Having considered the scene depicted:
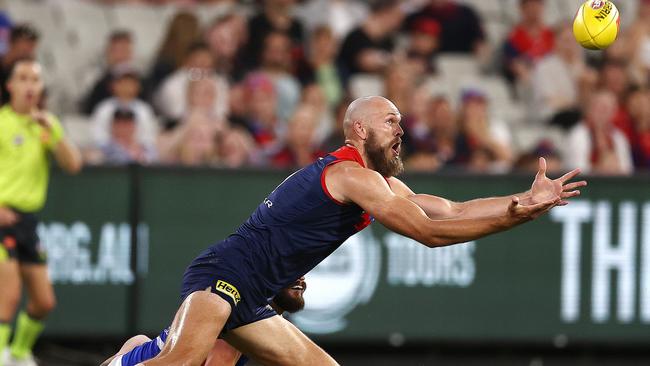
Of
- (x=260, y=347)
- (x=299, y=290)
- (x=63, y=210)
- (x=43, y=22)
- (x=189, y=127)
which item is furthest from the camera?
(x=43, y=22)

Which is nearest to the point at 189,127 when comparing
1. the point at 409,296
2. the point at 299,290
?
the point at 409,296

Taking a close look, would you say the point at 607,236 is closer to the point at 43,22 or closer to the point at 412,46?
the point at 412,46

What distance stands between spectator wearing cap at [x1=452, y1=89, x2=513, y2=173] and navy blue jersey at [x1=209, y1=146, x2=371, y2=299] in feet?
19.7

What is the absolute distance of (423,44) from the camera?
51.0 feet

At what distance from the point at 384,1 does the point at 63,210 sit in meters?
5.46

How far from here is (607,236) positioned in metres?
12.5

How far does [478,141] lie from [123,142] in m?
3.84

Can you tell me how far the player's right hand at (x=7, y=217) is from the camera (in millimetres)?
10969

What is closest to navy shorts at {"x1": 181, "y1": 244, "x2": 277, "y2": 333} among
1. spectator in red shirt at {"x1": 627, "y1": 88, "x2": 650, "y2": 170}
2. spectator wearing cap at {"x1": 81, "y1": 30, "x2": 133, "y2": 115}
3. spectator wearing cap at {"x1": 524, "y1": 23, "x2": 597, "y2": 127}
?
spectator wearing cap at {"x1": 81, "y1": 30, "x2": 133, "y2": 115}

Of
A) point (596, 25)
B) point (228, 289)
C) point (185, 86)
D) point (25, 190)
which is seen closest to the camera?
point (228, 289)

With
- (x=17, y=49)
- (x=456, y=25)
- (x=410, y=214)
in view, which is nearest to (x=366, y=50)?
(x=456, y=25)

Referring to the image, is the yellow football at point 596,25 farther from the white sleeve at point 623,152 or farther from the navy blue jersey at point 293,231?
the white sleeve at point 623,152

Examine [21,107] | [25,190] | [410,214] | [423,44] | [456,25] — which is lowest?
[410,214]

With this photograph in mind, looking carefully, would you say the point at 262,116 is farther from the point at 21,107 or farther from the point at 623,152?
the point at 623,152
